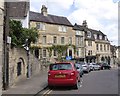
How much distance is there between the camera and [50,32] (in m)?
59.6

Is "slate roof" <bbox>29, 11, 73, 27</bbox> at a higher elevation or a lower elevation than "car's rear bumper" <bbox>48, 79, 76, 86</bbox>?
higher

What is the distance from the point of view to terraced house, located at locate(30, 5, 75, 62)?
5634 cm

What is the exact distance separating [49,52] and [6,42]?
41.5 m

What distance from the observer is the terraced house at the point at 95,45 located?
74.4 metres

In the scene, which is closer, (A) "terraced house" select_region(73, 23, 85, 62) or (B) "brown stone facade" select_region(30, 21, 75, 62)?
(B) "brown stone facade" select_region(30, 21, 75, 62)

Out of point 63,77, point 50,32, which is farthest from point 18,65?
point 50,32

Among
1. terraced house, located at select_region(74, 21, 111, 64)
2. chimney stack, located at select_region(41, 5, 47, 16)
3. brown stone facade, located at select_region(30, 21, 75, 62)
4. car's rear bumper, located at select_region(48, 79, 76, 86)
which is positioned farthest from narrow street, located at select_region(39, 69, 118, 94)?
terraced house, located at select_region(74, 21, 111, 64)

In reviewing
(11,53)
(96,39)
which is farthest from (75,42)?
(11,53)

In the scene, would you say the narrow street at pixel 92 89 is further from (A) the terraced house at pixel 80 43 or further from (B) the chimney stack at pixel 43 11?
(A) the terraced house at pixel 80 43

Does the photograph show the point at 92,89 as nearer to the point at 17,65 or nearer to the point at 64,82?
the point at 64,82

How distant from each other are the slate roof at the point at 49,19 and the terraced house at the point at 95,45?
7.12 meters

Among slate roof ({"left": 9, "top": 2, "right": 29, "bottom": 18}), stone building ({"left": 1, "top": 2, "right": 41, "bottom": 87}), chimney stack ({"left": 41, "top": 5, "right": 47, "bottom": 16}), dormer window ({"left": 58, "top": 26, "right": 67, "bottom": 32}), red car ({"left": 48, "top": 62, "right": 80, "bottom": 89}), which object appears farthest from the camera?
dormer window ({"left": 58, "top": 26, "right": 67, "bottom": 32})

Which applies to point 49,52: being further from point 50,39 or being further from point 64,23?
point 64,23

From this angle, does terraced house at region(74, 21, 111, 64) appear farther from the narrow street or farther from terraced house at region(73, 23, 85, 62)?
the narrow street
